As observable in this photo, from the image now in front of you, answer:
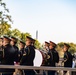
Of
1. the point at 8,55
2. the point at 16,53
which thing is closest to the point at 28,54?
the point at 16,53

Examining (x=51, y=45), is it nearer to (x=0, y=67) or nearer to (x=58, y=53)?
(x=58, y=53)

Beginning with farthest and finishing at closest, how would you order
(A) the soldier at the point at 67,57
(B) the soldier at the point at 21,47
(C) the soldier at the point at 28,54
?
(A) the soldier at the point at 67,57 → (B) the soldier at the point at 21,47 → (C) the soldier at the point at 28,54

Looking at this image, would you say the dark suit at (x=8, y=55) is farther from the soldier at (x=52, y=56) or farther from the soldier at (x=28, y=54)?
the soldier at (x=52, y=56)

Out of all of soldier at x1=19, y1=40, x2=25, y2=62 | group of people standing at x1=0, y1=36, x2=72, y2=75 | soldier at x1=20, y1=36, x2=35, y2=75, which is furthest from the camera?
soldier at x1=19, y1=40, x2=25, y2=62

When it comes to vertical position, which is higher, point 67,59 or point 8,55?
point 8,55

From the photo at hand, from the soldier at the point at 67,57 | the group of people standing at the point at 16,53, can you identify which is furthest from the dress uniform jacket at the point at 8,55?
the soldier at the point at 67,57

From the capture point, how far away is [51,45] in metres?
10.1

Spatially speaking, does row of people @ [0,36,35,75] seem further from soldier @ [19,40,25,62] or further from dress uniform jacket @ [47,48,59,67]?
dress uniform jacket @ [47,48,59,67]

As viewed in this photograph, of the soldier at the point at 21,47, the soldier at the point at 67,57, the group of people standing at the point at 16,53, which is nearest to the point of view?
the group of people standing at the point at 16,53

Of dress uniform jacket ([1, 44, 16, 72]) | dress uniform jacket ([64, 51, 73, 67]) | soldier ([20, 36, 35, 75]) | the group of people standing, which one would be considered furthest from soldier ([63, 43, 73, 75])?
dress uniform jacket ([1, 44, 16, 72])

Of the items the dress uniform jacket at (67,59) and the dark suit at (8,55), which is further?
the dress uniform jacket at (67,59)

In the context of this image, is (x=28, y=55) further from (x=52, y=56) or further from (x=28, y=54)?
(x=52, y=56)

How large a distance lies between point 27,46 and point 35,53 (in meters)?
0.33

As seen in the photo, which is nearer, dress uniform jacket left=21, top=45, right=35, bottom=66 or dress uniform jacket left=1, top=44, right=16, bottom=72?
dress uniform jacket left=1, top=44, right=16, bottom=72
